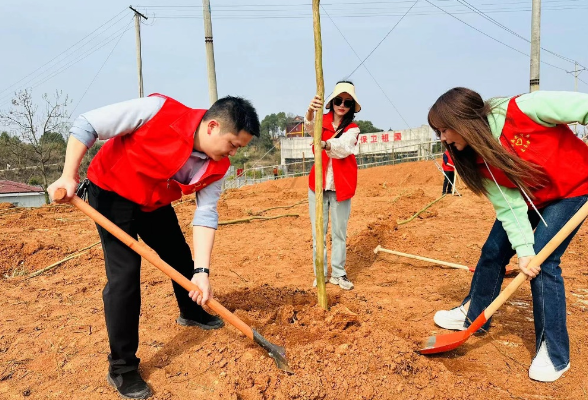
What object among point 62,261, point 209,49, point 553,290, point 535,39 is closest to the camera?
point 553,290

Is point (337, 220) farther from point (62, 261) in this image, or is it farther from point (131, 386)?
point (62, 261)

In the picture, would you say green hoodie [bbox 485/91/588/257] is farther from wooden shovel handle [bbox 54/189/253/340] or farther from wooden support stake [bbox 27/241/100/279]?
wooden support stake [bbox 27/241/100/279]

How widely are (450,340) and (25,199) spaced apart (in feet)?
89.4

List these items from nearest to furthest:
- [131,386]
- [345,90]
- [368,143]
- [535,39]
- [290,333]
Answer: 1. [131,386]
2. [290,333]
3. [345,90]
4. [535,39]
5. [368,143]

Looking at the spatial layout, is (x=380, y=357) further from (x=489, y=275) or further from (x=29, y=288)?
(x=29, y=288)

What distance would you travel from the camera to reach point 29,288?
167 inches

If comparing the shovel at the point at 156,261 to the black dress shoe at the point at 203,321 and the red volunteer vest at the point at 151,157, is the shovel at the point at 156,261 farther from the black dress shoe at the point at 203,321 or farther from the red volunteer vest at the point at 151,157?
the black dress shoe at the point at 203,321

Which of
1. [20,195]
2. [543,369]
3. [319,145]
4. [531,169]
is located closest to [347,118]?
[319,145]

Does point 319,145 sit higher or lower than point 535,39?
lower

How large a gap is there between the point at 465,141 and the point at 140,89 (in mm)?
18266

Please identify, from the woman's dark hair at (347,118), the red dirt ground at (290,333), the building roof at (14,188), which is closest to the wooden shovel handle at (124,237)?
the red dirt ground at (290,333)

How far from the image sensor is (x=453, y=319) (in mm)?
3021

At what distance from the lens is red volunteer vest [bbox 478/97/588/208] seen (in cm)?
219

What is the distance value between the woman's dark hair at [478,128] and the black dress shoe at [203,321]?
1983 millimetres
